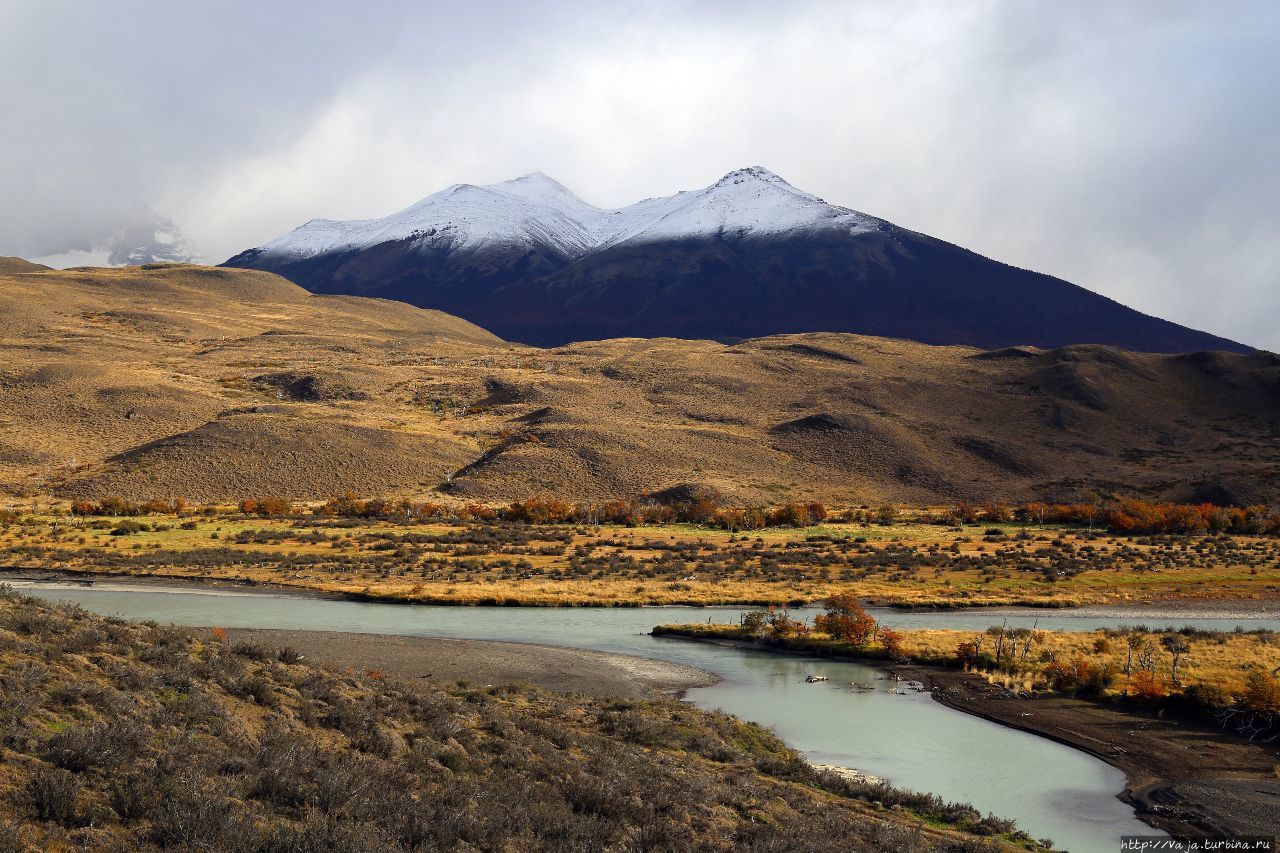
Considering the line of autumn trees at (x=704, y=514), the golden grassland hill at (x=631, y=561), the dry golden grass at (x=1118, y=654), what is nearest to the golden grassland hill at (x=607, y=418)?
the line of autumn trees at (x=704, y=514)

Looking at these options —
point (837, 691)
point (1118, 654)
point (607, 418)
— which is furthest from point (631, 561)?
point (607, 418)

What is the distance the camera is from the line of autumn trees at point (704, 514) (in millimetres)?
77562

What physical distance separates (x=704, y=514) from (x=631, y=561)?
83.4ft

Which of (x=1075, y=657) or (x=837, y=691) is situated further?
(x=1075, y=657)

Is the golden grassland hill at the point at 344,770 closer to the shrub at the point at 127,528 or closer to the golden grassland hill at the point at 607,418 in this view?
the shrub at the point at 127,528

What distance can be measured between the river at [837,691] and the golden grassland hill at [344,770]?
2747 millimetres

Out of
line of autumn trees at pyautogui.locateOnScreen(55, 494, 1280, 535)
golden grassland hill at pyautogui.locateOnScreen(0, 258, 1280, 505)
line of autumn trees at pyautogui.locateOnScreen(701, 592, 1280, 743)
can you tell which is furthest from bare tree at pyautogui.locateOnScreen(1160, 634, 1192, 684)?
golden grassland hill at pyautogui.locateOnScreen(0, 258, 1280, 505)

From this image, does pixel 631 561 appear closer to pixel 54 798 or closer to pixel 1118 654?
pixel 1118 654

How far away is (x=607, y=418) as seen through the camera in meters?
121

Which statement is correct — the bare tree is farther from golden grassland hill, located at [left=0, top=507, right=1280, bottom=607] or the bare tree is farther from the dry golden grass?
golden grassland hill, located at [left=0, top=507, right=1280, bottom=607]

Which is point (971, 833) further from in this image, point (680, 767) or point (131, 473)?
point (131, 473)

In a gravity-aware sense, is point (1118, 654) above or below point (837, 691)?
above

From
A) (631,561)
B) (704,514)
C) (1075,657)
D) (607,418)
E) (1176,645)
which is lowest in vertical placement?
(1075,657)

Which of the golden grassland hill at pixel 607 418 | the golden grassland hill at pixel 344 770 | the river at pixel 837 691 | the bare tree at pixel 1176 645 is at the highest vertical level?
the golden grassland hill at pixel 607 418
